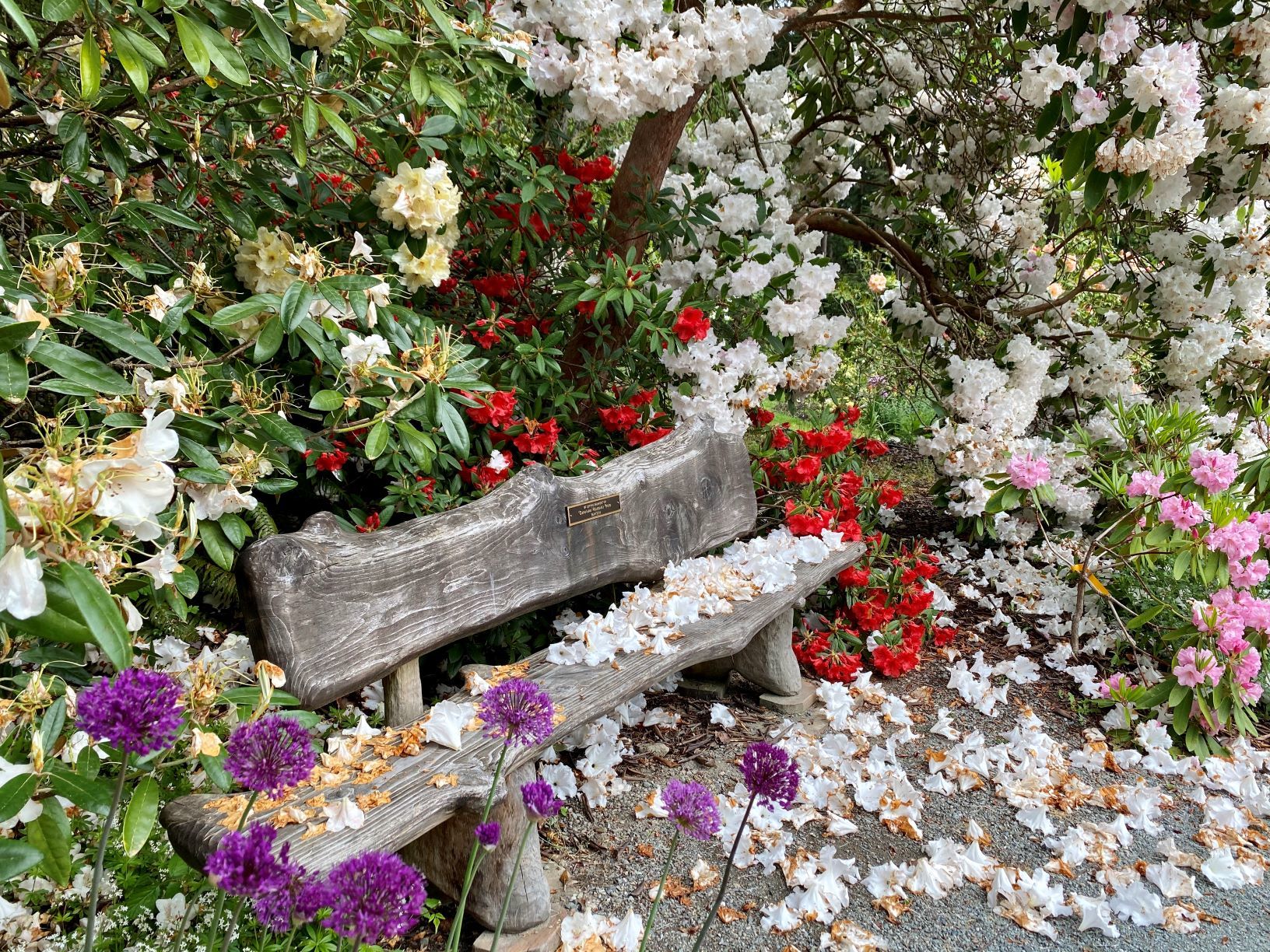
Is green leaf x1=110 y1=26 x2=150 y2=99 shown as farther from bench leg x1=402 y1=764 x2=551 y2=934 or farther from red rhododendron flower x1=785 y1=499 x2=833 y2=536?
red rhododendron flower x1=785 y1=499 x2=833 y2=536

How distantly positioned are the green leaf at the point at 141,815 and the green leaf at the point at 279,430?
575 mm

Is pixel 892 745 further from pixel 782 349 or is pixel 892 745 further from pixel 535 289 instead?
pixel 535 289

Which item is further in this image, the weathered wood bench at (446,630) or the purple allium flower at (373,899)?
the weathered wood bench at (446,630)

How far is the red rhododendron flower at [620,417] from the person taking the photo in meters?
2.95

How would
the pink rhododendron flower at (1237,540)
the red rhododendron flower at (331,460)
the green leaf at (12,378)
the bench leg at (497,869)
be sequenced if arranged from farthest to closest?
the pink rhododendron flower at (1237,540) → the red rhododendron flower at (331,460) → the bench leg at (497,869) → the green leaf at (12,378)

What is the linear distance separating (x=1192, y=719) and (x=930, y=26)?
312cm

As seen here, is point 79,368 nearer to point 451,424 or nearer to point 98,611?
point 98,611

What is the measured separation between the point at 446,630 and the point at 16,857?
41.3 inches

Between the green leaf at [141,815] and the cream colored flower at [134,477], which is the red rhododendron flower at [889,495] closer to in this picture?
the green leaf at [141,815]

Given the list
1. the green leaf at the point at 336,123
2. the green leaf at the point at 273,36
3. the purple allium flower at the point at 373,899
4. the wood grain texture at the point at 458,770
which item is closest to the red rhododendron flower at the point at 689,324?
the wood grain texture at the point at 458,770

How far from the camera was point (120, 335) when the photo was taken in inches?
49.8

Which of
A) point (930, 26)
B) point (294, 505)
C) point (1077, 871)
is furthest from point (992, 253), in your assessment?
point (294, 505)

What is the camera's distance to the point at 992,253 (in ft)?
13.4

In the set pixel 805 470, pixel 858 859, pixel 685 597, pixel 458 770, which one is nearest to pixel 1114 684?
pixel 805 470
